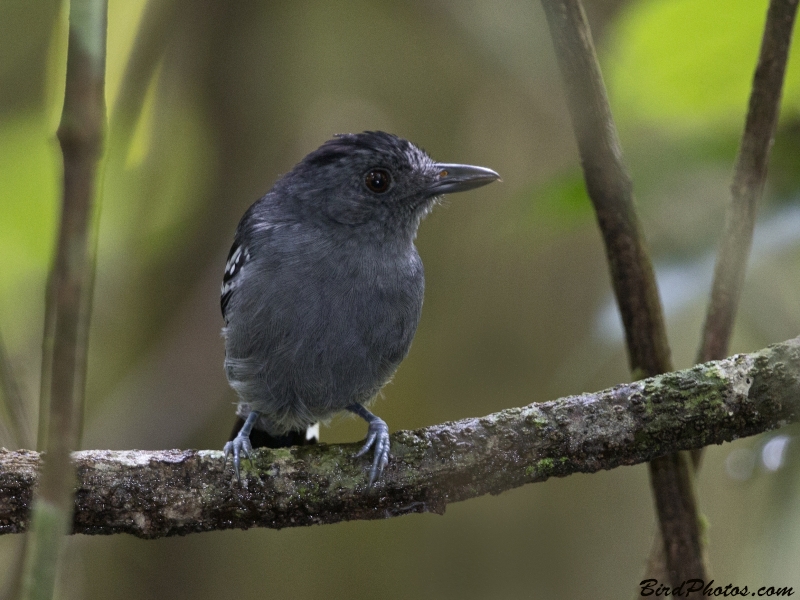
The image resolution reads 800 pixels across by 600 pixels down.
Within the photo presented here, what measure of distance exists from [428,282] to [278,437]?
248cm

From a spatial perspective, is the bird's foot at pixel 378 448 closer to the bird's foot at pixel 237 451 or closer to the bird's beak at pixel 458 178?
the bird's foot at pixel 237 451

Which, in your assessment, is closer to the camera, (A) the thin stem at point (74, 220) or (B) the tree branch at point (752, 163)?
(A) the thin stem at point (74, 220)

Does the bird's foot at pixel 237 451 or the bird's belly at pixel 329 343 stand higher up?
the bird's belly at pixel 329 343

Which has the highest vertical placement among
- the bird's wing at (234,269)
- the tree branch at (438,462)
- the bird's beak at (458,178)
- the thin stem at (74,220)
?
the bird's beak at (458,178)

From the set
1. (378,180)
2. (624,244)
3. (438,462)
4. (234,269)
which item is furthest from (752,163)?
(234,269)

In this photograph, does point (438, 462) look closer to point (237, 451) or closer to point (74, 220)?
point (237, 451)

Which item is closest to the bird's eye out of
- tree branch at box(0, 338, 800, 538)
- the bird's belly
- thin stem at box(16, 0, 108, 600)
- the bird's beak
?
the bird's beak

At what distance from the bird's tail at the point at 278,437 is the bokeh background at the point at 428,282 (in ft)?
3.36

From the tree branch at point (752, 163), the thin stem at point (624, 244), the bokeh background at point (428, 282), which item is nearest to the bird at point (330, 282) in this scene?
the bokeh background at point (428, 282)

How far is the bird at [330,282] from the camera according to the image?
330 cm

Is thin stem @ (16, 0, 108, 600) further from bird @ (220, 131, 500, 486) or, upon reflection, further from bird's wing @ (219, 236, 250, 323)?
bird's wing @ (219, 236, 250, 323)

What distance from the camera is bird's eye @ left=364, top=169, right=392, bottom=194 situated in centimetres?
366

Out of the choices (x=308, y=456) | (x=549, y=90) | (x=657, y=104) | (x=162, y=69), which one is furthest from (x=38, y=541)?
(x=549, y=90)

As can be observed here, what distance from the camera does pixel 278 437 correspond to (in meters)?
4.03
